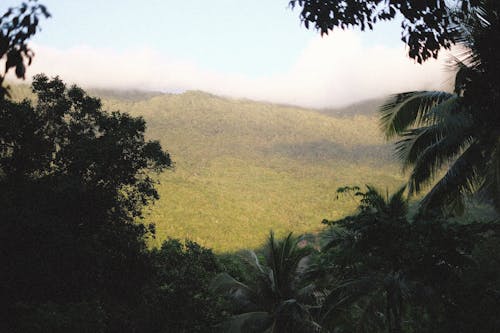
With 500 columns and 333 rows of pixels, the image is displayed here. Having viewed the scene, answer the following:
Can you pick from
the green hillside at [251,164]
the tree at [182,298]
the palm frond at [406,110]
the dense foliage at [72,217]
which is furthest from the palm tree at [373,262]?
the green hillside at [251,164]

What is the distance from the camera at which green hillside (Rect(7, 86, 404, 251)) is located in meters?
68.2

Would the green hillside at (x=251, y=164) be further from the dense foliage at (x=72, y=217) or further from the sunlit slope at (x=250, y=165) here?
the dense foliage at (x=72, y=217)

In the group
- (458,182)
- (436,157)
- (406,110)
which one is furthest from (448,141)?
(406,110)

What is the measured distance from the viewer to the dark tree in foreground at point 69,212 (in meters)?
8.58

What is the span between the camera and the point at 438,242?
26.1 feet

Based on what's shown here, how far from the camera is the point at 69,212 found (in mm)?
9805

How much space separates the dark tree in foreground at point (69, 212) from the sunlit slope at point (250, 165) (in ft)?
146

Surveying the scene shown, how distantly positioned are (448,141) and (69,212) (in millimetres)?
7914

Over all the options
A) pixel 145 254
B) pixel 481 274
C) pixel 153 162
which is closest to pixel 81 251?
pixel 145 254

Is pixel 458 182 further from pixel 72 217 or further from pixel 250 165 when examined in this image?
pixel 250 165

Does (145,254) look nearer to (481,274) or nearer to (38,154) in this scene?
(38,154)

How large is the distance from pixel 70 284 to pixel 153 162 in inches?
138

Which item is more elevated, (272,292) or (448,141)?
(448,141)

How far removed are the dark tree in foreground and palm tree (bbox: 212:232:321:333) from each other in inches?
122
